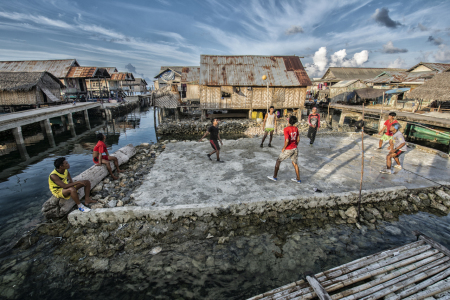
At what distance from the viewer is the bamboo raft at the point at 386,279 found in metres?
2.97

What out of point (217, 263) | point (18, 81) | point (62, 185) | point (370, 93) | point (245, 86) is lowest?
point (217, 263)

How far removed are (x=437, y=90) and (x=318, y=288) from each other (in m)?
21.1

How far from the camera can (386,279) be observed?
3197 millimetres

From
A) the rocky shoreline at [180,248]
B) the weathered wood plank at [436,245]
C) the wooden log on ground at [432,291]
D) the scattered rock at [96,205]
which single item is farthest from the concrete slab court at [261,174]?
the wooden log on ground at [432,291]

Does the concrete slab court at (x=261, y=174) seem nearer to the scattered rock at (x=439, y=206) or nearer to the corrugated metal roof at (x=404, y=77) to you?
the scattered rock at (x=439, y=206)

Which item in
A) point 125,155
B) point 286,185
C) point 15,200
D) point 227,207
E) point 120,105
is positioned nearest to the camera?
point 227,207

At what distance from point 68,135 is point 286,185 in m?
20.0

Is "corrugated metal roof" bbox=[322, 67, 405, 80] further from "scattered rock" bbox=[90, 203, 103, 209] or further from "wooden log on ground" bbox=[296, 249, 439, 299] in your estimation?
"scattered rock" bbox=[90, 203, 103, 209]

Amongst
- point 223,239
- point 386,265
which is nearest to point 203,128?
point 223,239

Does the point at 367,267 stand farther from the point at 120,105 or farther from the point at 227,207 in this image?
the point at 120,105

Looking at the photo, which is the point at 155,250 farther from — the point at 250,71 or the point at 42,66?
the point at 42,66

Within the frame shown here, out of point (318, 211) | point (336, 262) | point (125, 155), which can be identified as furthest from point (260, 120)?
point (336, 262)

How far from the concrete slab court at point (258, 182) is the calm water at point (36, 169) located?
95.7 inches

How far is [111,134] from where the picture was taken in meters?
19.2
